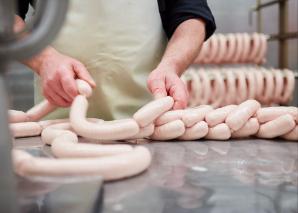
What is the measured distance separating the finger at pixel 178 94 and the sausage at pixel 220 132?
9 centimetres

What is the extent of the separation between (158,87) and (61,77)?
196 millimetres

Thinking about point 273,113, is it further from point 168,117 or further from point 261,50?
point 261,50

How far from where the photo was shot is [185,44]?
992 mm

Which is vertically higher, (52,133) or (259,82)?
(52,133)

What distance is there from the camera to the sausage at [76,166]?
0.40m

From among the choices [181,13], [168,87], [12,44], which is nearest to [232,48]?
[181,13]

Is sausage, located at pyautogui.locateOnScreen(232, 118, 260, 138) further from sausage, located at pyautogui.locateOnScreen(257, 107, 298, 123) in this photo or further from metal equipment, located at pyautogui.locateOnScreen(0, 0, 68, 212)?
metal equipment, located at pyautogui.locateOnScreen(0, 0, 68, 212)

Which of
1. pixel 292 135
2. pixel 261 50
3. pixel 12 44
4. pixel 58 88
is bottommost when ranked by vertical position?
pixel 261 50

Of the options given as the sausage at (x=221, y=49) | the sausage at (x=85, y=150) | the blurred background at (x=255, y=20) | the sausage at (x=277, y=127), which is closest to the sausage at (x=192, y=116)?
the sausage at (x=277, y=127)

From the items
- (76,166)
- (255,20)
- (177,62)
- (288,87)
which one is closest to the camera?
(76,166)

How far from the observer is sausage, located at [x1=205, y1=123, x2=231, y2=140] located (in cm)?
70

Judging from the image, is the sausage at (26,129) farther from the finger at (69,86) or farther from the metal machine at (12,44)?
the metal machine at (12,44)

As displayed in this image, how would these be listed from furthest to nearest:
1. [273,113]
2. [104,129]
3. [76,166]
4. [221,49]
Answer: [221,49] < [273,113] < [104,129] < [76,166]

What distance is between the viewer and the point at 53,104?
82cm
